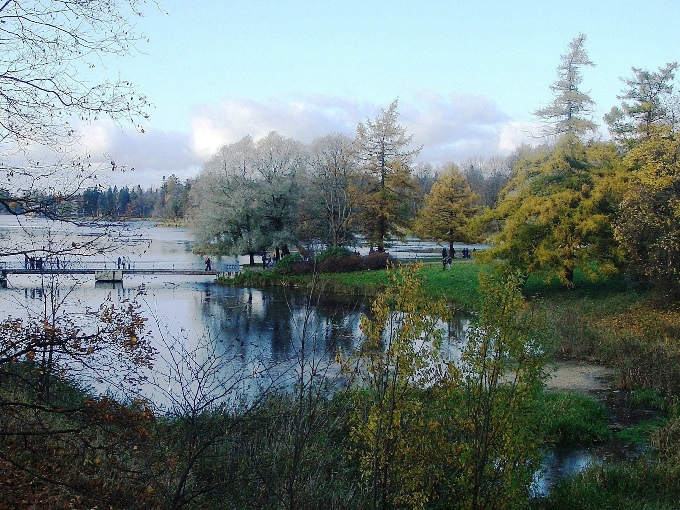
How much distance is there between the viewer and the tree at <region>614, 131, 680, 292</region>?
772 inches

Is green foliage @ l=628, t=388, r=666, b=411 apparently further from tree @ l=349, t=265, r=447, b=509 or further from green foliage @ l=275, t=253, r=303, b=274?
green foliage @ l=275, t=253, r=303, b=274

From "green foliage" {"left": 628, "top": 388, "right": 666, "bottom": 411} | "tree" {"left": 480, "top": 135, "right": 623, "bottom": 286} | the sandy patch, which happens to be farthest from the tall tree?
"green foliage" {"left": 628, "top": 388, "right": 666, "bottom": 411}

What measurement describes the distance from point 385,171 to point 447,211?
17.9 feet

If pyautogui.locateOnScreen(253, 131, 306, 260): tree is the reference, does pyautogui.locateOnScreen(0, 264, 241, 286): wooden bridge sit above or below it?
below

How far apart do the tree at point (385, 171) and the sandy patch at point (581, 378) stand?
76.7ft

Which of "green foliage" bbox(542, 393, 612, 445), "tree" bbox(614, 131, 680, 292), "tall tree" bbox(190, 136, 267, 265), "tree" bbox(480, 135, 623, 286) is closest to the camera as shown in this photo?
"green foliage" bbox(542, 393, 612, 445)

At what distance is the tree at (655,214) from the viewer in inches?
772

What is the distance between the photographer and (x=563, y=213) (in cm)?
2598

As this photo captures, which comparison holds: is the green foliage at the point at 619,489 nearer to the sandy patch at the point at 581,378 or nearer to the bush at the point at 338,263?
the sandy patch at the point at 581,378

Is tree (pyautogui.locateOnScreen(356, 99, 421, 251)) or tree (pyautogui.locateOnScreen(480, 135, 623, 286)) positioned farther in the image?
tree (pyautogui.locateOnScreen(356, 99, 421, 251))

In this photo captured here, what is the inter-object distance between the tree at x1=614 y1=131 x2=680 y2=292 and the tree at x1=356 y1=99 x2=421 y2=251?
20374 millimetres

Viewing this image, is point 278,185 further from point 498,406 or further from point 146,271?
point 498,406

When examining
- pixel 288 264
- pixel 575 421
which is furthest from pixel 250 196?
pixel 575 421

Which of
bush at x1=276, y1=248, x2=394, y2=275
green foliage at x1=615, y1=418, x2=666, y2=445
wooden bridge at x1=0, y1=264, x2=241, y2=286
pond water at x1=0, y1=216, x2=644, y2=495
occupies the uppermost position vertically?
bush at x1=276, y1=248, x2=394, y2=275
